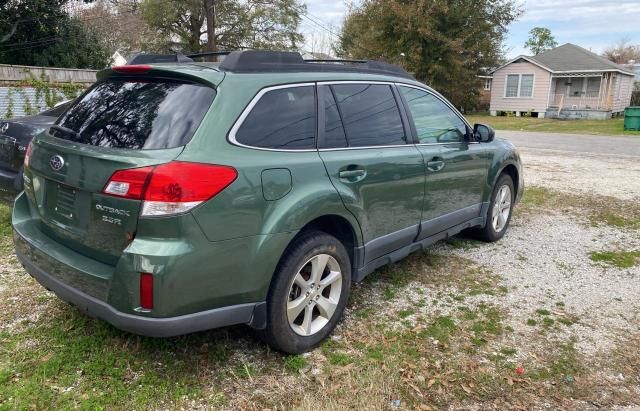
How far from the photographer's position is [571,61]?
3225 centimetres

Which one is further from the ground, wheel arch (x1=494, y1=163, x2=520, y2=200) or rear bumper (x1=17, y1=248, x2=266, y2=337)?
wheel arch (x1=494, y1=163, x2=520, y2=200)

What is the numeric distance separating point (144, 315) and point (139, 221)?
0.47 metres

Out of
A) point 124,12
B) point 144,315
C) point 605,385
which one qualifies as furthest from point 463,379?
point 124,12

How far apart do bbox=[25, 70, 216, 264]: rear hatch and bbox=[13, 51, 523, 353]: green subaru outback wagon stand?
11 mm

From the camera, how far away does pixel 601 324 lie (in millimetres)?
3682

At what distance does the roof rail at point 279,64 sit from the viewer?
2863mm

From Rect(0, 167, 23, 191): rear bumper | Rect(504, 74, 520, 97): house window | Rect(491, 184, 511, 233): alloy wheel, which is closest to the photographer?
Rect(0, 167, 23, 191): rear bumper

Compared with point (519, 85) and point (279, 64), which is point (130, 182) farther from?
point (519, 85)

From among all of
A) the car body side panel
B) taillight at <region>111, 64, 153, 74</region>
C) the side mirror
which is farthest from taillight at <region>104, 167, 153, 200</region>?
the car body side panel

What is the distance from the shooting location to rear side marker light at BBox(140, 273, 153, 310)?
2348mm

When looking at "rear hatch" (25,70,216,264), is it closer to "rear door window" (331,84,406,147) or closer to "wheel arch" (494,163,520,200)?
"rear door window" (331,84,406,147)

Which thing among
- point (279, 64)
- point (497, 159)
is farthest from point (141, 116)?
point (497, 159)

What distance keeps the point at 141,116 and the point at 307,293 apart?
144 centimetres

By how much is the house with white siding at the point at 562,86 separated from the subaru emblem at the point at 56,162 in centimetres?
3370
